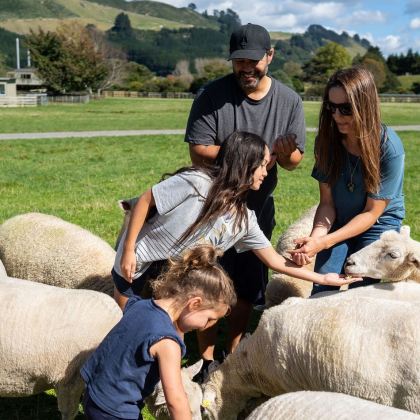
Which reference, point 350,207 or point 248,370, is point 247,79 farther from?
point 248,370

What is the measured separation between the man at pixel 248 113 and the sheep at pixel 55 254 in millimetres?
1165

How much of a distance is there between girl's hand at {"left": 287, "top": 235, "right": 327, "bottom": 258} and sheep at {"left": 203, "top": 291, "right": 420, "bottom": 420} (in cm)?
44

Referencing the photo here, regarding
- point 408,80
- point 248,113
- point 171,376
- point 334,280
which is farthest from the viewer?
point 408,80

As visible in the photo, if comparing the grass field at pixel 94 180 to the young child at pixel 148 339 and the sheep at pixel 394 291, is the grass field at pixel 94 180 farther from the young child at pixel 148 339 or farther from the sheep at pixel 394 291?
the sheep at pixel 394 291

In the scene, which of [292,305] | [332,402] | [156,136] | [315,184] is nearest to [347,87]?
[292,305]

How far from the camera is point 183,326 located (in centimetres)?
317

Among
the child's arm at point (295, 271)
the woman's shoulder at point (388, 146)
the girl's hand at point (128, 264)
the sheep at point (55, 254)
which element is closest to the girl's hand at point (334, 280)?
the child's arm at point (295, 271)

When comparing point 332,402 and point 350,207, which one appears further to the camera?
point 350,207

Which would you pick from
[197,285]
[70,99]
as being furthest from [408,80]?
[197,285]

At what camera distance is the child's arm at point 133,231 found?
12.6 feet

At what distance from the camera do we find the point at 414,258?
13.5ft

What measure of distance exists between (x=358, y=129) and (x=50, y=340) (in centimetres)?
219

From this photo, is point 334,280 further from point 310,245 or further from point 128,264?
point 128,264

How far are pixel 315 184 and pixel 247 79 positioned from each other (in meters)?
9.06
